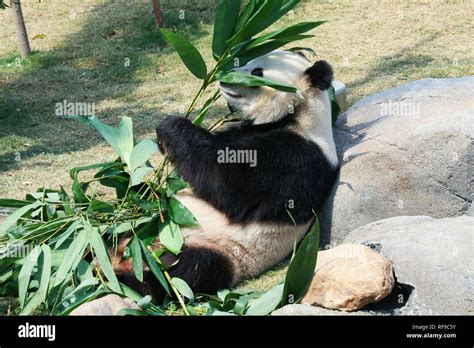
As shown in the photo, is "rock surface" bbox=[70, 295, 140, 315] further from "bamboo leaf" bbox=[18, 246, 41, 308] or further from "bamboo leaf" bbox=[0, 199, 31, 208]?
"bamboo leaf" bbox=[0, 199, 31, 208]

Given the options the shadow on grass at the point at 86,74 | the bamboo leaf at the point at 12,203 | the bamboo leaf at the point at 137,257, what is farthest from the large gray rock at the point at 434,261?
the shadow on grass at the point at 86,74

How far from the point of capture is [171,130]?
5145 millimetres

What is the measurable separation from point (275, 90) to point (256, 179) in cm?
67

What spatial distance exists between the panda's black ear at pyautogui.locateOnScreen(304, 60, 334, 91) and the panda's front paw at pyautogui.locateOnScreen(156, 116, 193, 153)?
848 millimetres

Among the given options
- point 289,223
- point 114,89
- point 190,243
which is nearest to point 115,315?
point 190,243

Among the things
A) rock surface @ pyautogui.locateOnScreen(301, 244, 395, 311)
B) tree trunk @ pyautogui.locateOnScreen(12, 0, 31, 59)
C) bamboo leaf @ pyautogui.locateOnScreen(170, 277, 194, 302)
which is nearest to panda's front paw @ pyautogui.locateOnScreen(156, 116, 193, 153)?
bamboo leaf @ pyautogui.locateOnScreen(170, 277, 194, 302)

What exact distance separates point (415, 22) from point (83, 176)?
5537mm

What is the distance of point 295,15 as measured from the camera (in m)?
11.0

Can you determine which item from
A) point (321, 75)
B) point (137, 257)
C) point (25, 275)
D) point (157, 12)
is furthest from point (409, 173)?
point (157, 12)

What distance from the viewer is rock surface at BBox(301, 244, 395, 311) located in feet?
13.3

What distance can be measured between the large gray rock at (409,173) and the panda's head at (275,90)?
24.9 inches

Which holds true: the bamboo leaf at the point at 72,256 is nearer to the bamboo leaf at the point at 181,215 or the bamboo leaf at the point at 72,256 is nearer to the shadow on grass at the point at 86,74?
the bamboo leaf at the point at 181,215
